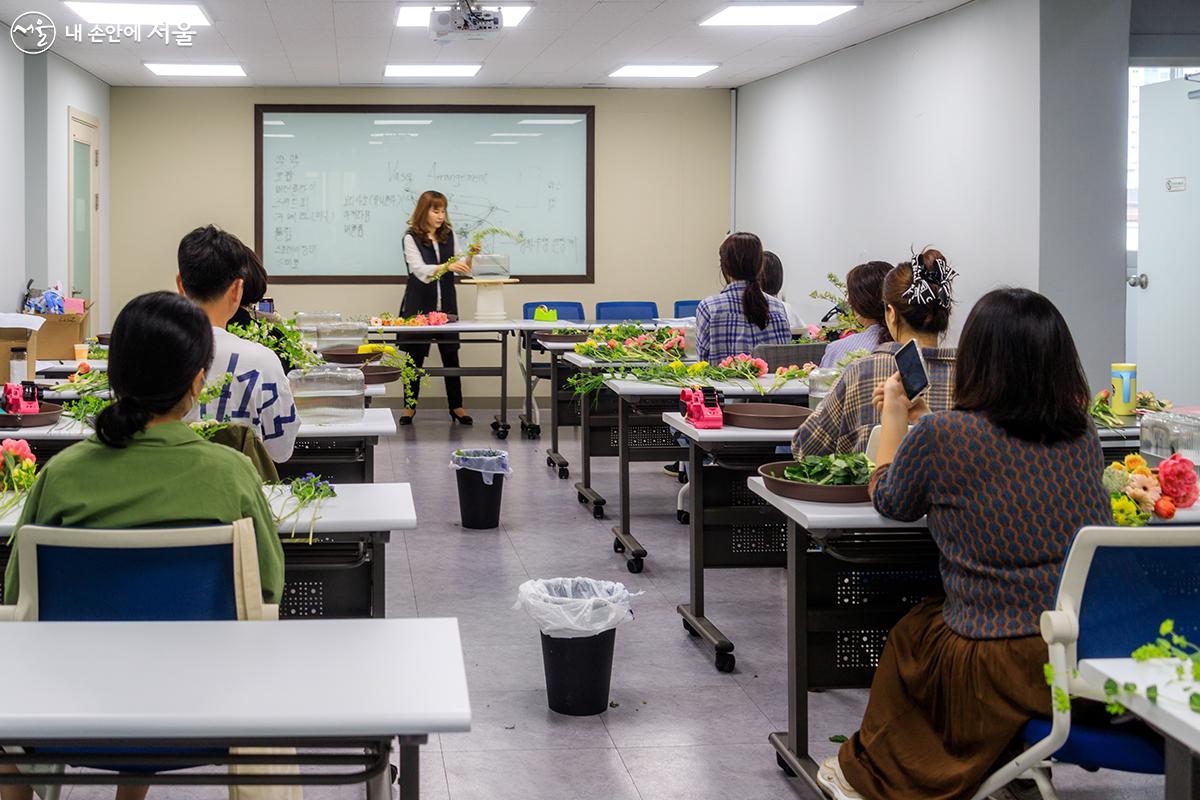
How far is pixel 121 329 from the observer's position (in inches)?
84.0

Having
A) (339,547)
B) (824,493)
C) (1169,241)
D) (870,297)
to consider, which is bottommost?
(339,547)

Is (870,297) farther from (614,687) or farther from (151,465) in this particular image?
(151,465)

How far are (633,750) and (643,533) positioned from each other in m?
2.70

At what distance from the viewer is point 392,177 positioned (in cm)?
1120

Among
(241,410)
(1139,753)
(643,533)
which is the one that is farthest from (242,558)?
(643,533)

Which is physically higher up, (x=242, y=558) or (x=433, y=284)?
(x=433, y=284)

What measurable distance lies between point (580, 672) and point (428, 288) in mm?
6754

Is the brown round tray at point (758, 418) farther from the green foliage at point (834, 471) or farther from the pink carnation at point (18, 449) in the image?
the pink carnation at point (18, 449)

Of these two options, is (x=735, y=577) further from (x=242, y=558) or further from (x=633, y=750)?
(x=242, y=558)

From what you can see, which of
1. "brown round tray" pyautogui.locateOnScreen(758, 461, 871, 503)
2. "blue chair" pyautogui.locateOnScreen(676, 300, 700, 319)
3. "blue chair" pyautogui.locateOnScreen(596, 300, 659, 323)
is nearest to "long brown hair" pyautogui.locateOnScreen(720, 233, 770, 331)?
"brown round tray" pyautogui.locateOnScreen(758, 461, 871, 503)

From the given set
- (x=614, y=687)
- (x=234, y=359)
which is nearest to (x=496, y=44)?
(x=614, y=687)

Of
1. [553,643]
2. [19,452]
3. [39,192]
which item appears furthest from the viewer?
[39,192]

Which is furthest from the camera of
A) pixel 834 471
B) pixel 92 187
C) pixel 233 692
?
pixel 92 187

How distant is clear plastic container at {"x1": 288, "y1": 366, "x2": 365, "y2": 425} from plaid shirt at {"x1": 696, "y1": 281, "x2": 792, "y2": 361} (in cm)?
223
